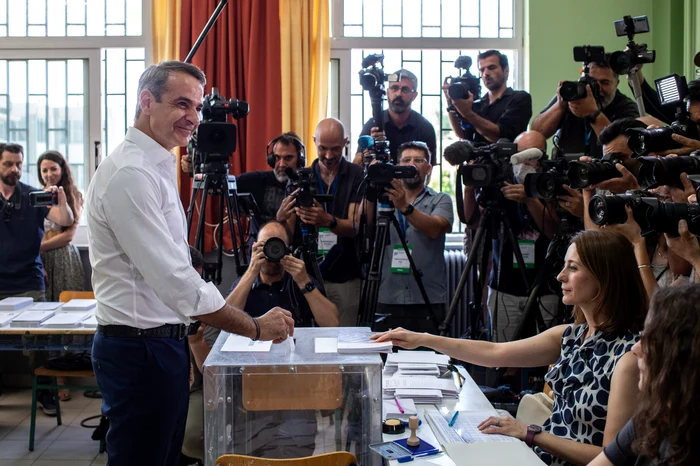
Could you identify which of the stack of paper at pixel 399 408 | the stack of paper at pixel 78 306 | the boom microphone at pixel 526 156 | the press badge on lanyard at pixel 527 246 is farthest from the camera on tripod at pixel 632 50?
the stack of paper at pixel 78 306

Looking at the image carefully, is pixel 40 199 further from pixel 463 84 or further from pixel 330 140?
pixel 463 84

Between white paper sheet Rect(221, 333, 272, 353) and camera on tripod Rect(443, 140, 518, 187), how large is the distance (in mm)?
1585

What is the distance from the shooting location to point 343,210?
3.81m

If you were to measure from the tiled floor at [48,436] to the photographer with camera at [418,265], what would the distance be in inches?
63.5

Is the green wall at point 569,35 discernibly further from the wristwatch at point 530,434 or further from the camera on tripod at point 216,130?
the wristwatch at point 530,434

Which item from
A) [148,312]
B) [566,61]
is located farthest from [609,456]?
[566,61]

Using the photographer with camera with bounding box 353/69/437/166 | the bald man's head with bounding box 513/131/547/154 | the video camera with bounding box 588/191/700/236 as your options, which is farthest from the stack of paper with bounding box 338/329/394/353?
the photographer with camera with bounding box 353/69/437/166

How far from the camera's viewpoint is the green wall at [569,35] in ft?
15.7

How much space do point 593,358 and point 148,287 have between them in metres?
1.24

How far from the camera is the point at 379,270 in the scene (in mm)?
3629

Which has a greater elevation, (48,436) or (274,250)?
(274,250)

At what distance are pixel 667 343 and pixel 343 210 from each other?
101 inches

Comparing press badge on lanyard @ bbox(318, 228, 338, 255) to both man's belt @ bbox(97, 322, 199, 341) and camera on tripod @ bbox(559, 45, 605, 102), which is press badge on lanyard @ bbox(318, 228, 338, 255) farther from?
man's belt @ bbox(97, 322, 199, 341)

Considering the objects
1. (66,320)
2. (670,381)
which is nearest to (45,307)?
(66,320)
